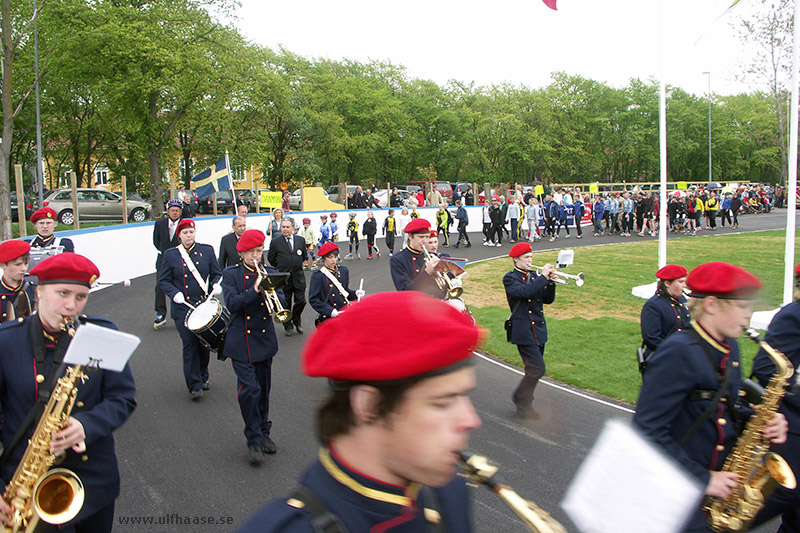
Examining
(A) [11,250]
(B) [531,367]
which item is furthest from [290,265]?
(A) [11,250]

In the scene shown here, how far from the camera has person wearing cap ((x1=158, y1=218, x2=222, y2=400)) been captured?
809 cm

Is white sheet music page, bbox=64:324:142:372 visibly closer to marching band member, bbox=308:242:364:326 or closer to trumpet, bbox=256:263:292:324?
trumpet, bbox=256:263:292:324

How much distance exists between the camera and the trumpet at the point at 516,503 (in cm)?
168

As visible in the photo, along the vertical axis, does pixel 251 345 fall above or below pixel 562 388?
above

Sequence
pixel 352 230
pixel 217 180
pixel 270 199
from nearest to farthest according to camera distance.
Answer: pixel 352 230, pixel 217 180, pixel 270 199

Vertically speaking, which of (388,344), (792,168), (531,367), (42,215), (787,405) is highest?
(792,168)

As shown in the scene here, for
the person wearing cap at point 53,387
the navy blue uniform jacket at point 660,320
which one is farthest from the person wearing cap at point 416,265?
the person wearing cap at point 53,387

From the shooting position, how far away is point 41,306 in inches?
137

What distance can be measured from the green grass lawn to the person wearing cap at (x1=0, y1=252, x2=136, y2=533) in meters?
3.80

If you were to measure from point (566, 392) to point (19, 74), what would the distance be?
3809 cm

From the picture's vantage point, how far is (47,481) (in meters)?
3.07

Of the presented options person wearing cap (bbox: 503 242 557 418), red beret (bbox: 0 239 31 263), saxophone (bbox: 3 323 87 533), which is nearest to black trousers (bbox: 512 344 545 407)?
person wearing cap (bbox: 503 242 557 418)

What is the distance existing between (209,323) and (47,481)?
14.2ft

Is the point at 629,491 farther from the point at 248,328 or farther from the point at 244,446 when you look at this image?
the point at 244,446
